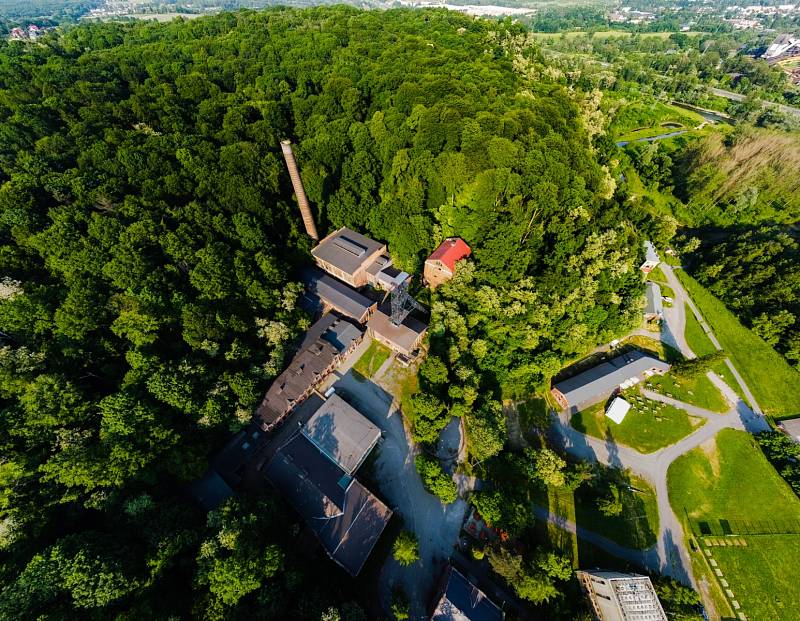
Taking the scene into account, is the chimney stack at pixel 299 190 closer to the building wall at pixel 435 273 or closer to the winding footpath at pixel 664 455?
the building wall at pixel 435 273

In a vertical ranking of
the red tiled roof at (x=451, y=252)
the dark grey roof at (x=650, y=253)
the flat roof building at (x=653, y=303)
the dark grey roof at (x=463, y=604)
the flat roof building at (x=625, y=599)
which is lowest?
the dark grey roof at (x=463, y=604)

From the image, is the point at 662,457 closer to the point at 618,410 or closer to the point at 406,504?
the point at 618,410

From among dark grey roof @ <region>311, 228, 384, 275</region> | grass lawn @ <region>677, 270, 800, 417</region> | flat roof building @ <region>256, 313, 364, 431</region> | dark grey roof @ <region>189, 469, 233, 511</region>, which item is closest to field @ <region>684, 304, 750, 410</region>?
grass lawn @ <region>677, 270, 800, 417</region>

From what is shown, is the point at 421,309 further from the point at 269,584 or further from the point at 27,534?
the point at 27,534

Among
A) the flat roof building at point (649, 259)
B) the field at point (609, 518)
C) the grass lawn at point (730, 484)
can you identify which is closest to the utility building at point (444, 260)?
the field at point (609, 518)

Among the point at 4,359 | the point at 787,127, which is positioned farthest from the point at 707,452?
the point at 787,127

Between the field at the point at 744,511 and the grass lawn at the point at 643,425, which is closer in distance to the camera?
the field at the point at 744,511

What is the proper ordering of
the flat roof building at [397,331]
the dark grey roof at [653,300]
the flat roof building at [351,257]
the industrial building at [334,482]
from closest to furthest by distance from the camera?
the industrial building at [334,482] → the flat roof building at [397,331] → the flat roof building at [351,257] → the dark grey roof at [653,300]
